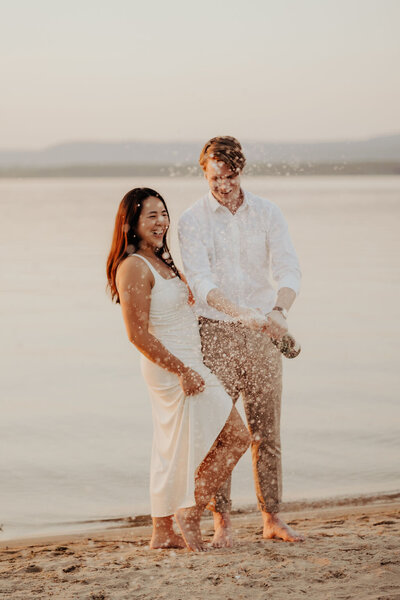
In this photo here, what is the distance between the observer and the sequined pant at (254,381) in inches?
191

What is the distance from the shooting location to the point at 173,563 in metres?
4.65

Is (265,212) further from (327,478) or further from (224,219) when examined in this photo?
(327,478)

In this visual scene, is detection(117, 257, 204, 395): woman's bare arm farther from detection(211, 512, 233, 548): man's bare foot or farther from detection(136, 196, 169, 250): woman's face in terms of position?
detection(211, 512, 233, 548): man's bare foot

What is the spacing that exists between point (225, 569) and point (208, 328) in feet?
3.93

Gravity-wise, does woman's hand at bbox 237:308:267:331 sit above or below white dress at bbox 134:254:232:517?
above

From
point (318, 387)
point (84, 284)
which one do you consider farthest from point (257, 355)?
point (84, 284)

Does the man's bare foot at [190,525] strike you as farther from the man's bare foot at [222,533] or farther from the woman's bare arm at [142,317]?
the woman's bare arm at [142,317]

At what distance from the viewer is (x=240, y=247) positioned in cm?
489

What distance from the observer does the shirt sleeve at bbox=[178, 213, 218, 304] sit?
15.5 ft

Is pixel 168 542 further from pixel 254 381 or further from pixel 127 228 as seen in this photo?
pixel 127 228

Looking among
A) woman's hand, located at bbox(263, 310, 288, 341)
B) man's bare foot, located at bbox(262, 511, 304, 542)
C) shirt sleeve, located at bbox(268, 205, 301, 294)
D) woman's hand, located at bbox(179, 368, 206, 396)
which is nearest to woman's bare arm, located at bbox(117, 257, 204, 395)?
woman's hand, located at bbox(179, 368, 206, 396)

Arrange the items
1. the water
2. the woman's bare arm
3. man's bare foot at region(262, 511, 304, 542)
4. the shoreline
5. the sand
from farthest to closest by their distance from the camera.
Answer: the water < the shoreline < man's bare foot at region(262, 511, 304, 542) < the woman's bare arm < the sand

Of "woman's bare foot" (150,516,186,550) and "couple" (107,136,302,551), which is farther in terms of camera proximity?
"woman's bare foot" (150,516,186,550)

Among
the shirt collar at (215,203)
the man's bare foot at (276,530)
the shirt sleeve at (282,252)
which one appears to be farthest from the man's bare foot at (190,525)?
the shirt collar at (215,203)
